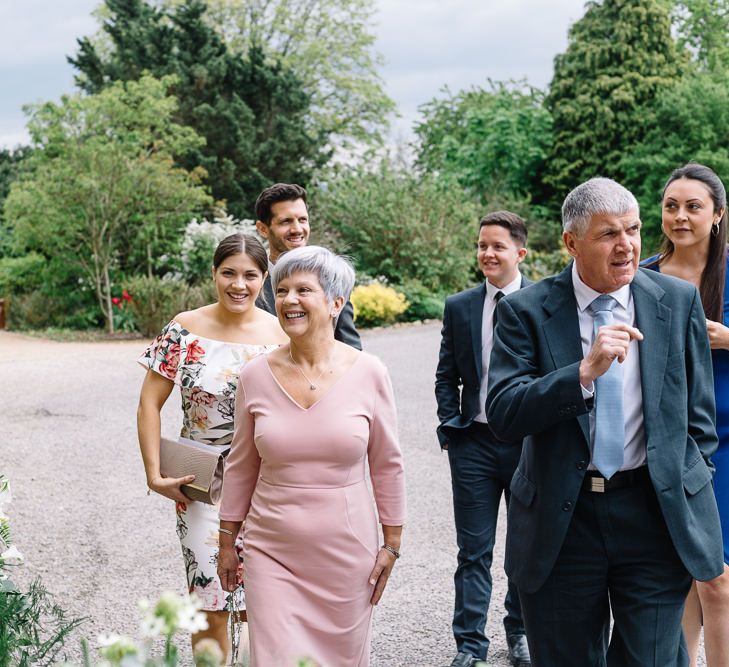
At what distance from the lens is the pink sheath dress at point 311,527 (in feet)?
10.3

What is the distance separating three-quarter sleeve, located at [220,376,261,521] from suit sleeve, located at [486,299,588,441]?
0.83 meters

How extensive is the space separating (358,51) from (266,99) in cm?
1131

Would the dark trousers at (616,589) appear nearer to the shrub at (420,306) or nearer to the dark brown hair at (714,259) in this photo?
the dark brown hair at (714,259)

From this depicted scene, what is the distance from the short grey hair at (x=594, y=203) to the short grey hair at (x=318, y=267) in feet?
2.56

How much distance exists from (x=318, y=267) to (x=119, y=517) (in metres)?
5.06

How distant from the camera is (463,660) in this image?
4.47 m

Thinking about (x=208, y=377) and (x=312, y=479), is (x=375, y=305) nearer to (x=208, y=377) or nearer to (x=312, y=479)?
(x=208, y=377)

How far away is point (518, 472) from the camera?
10.7 ft

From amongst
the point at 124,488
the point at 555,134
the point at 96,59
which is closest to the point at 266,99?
the point at 96,59

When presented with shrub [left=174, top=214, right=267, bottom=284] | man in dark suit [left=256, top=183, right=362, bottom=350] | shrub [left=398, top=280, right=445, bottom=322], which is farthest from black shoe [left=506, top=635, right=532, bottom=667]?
shrub [left=174, top=214, right=267, bottom=284]

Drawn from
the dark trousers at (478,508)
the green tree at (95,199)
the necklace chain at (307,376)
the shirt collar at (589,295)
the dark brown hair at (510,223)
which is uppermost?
the green tree at (95,199)

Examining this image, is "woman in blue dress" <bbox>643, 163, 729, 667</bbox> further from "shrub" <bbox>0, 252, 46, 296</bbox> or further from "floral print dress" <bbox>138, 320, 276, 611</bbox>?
"shrub" <bbox>0, 252, 46, 296</bbox>

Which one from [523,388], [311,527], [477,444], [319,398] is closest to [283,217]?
[477,444]

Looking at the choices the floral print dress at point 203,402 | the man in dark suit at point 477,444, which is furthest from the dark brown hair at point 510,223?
the floral print dress at point 203,402
